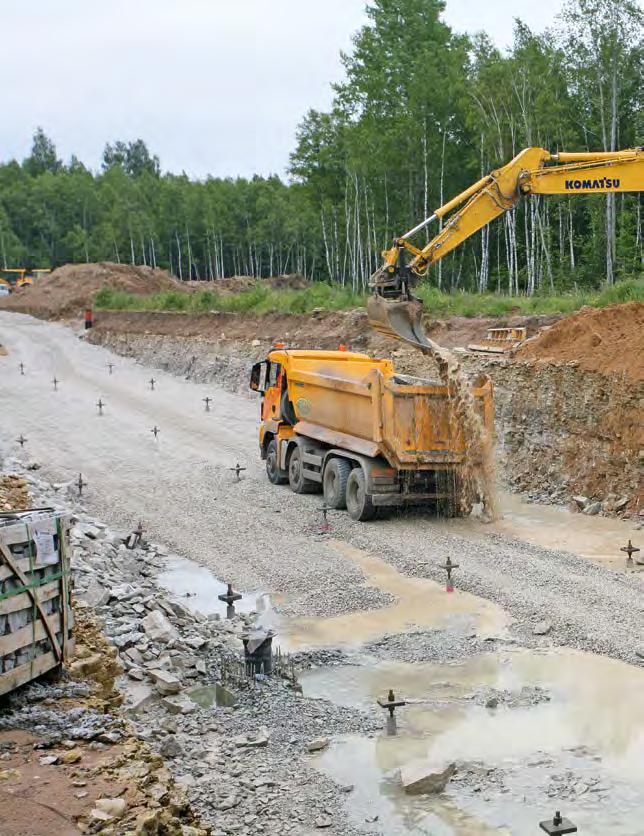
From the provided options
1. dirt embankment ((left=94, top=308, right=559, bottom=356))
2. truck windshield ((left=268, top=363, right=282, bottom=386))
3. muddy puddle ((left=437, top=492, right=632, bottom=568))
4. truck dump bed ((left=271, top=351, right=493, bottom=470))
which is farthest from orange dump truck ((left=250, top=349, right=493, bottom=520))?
dirt embankment ((left=94, top=308, right=559, bottom=356))

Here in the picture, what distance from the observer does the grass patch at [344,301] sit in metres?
21.3

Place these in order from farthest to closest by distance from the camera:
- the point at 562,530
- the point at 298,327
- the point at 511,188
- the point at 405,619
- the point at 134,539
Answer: the point at 298,327
the point at 511,188
the point at 562,530
the point at 134,539
the point at 405,619

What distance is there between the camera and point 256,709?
310 inches

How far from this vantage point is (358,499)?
14.3m

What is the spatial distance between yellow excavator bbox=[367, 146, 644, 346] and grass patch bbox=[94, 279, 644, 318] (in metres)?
4.43

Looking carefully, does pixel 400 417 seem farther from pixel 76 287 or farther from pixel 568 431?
pixel 76 287

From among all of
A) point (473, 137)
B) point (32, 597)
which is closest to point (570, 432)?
point (32, 597)

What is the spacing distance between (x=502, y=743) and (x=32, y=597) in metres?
3.64

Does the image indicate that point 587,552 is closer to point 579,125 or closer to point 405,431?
point 405,431

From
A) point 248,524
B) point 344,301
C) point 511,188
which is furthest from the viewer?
point 344,301

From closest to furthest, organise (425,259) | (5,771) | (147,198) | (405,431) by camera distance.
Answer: (5,771) → (405,431) → (425,259) → (147,198)

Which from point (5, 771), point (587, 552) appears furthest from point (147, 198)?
point (5, 771)

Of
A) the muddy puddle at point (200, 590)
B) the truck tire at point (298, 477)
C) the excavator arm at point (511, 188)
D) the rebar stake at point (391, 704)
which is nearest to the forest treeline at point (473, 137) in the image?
the excavator arm at point (511, 188)

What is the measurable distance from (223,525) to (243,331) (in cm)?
1689
